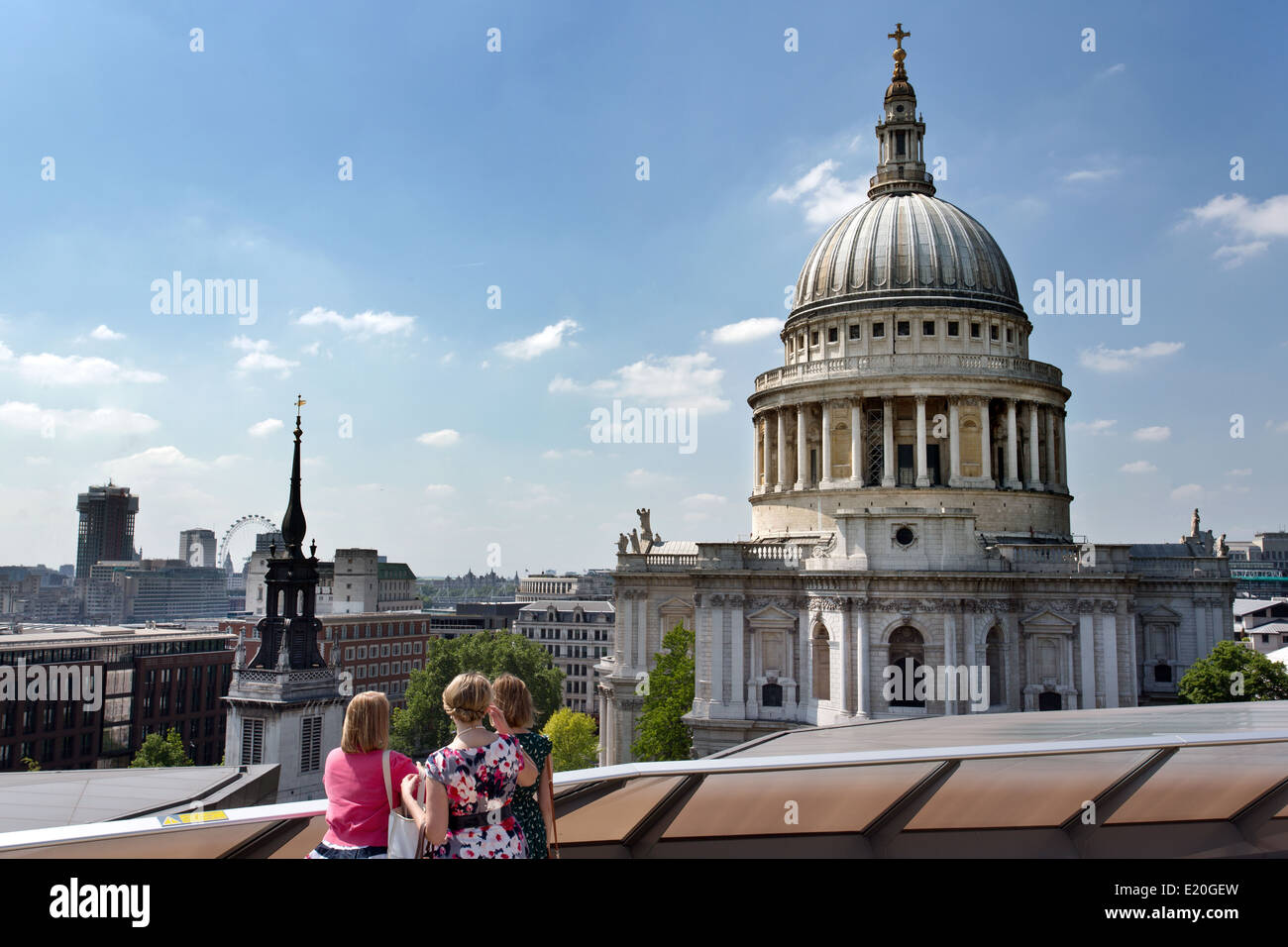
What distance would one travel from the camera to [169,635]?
9606cm

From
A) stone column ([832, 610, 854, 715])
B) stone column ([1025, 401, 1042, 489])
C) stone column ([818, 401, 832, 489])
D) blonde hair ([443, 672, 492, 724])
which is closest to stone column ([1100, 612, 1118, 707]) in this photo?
stone column ([832, 610, 854, 715])

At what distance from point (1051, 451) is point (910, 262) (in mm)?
14824

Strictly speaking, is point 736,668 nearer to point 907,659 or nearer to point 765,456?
point 907,659

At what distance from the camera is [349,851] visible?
7.04 metres

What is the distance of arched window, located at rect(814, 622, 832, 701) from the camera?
47625 millimetres

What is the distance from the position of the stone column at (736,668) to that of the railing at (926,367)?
660 inches

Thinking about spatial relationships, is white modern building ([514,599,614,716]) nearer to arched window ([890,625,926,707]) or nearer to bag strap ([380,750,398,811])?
arched window ([890,625,926,707])

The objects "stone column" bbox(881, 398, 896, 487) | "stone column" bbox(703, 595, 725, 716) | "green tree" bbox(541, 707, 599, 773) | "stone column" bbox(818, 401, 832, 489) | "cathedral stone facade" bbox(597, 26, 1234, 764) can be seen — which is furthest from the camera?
"green tree" bbox(541, 707, 599, 773)

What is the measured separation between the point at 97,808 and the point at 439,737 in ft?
240

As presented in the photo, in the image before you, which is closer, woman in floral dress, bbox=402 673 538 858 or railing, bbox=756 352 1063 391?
woman in floral dress, bbox=402 673 538 858

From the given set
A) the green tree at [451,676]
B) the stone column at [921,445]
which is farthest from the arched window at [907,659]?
the green tree at [451,676]

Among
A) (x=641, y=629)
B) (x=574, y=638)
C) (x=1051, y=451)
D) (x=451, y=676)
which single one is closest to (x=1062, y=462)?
(x=1051, y=451)

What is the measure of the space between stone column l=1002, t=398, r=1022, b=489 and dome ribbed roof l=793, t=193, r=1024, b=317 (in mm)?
7273

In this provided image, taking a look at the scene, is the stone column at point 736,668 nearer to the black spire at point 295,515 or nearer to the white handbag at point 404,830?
the black spire at point 295,515
